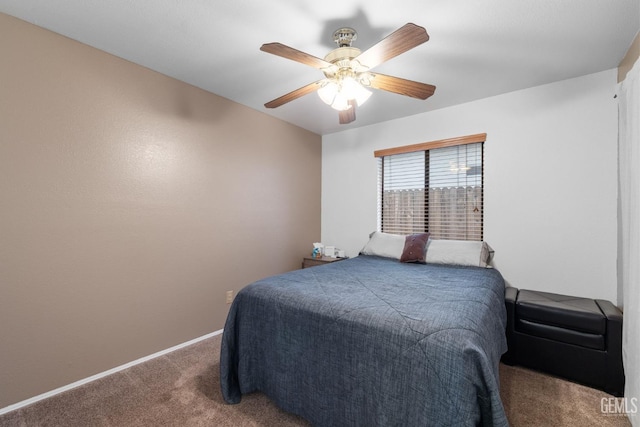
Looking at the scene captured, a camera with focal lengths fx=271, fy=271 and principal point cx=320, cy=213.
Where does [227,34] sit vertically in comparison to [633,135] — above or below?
above

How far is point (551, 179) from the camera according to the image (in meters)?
2.54

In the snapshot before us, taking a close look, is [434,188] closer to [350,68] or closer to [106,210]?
[350,68]

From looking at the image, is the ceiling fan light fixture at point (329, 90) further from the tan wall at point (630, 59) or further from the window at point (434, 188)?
the tan wall at point (630, 59)

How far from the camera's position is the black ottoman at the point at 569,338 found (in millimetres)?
1871

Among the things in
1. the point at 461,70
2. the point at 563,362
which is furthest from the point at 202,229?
the point at 563,362

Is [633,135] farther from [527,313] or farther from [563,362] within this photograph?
[563,362]

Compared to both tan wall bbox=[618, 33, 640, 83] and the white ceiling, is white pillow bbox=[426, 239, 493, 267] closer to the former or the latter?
the white ceiling

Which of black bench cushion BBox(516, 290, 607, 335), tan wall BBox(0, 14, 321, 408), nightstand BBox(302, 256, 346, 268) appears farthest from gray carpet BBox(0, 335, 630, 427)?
nightstand BBox(302, 256, 346, 268)

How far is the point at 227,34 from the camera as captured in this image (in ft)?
6.19

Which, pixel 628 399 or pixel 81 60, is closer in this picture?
pixel 628 399

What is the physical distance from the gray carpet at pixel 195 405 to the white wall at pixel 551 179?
3.23 ft

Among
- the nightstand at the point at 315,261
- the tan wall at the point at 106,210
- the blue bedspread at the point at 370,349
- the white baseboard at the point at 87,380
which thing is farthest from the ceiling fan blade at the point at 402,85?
the white baseboard at the point at 87,380

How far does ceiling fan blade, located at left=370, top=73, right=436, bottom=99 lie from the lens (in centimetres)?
182

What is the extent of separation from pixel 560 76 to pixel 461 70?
0.94 m
